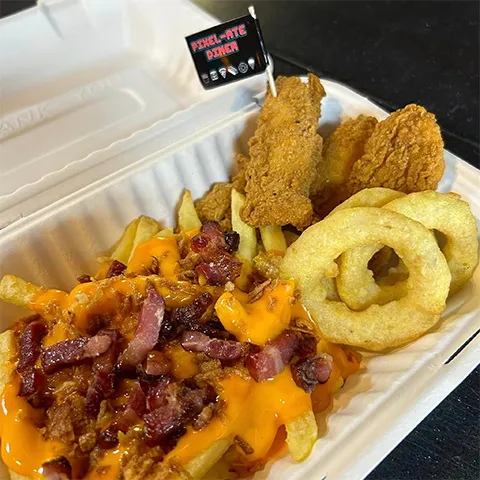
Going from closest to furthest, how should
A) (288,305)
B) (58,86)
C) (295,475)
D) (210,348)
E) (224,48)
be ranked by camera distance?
1. (295,475)
2. (210,348)
3. (288,305)
4. (224,48)
5. (58,86)

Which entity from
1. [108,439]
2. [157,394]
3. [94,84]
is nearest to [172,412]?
[157,394]

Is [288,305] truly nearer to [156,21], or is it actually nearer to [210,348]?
[210,348]

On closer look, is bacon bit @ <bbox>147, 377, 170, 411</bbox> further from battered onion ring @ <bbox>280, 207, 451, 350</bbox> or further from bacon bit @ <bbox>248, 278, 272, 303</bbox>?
battered onion ring @ <bbox>280, 207, 451, 350</bbox>

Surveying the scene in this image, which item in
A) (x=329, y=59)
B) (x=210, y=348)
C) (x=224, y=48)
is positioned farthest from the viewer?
(x=329, y=59)

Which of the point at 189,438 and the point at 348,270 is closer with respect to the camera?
the point at 189,438

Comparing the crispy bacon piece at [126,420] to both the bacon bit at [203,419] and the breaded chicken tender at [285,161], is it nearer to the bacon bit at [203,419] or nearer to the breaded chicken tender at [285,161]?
the bacon bit at [203,419]

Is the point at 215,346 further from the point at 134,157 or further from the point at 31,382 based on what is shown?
the point at 134,157

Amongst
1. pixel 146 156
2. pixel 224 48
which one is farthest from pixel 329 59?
pixel 146 156
